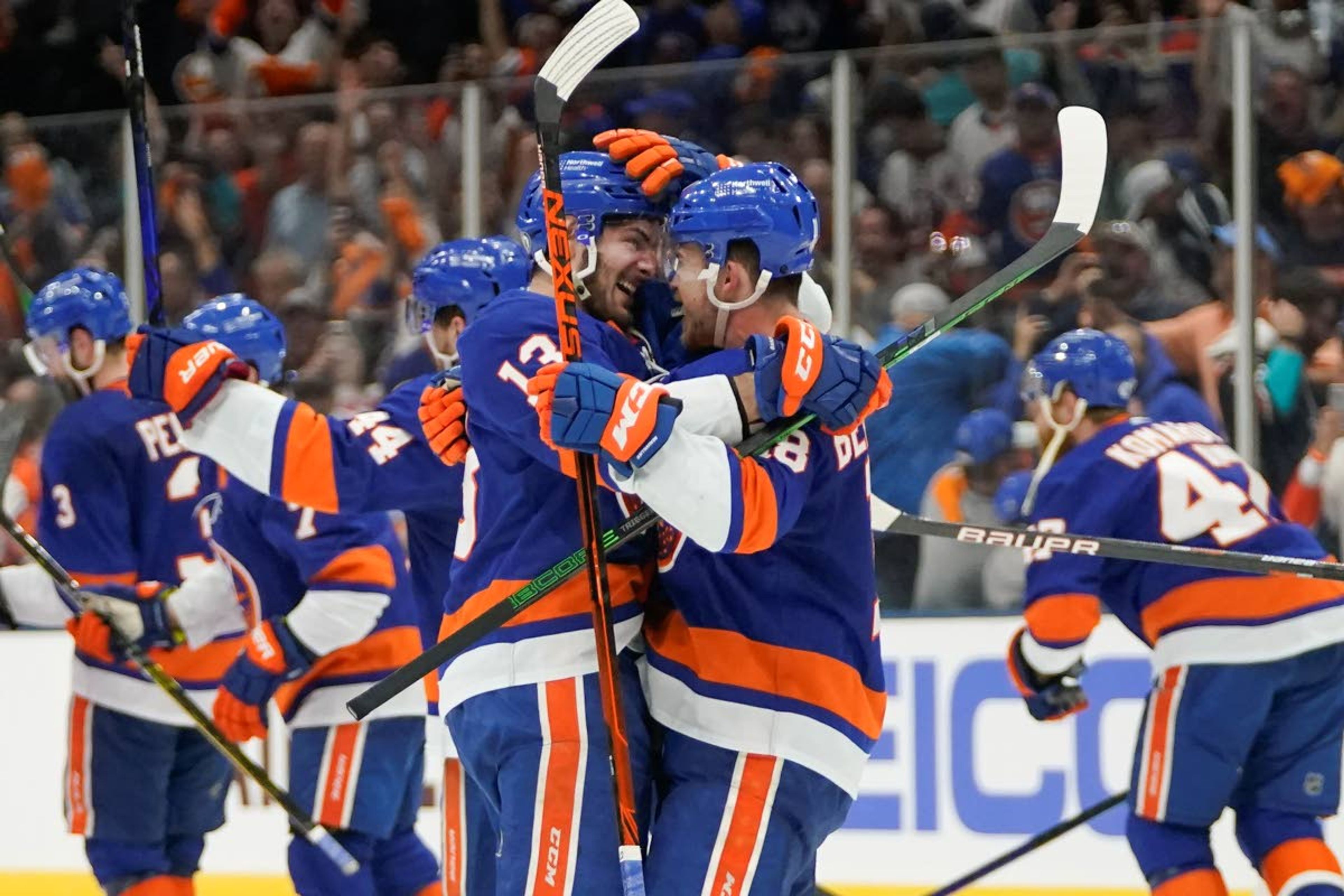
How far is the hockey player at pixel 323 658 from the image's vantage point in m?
4.07

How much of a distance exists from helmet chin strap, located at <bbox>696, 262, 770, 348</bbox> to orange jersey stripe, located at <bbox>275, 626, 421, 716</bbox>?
65.9 inches

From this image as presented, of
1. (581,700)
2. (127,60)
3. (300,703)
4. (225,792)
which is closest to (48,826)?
(225,792)

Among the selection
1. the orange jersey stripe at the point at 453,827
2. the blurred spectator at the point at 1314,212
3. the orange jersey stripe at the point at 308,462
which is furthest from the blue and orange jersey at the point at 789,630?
the blurred spectator at the point at 1314,212

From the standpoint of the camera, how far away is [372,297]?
254 inches

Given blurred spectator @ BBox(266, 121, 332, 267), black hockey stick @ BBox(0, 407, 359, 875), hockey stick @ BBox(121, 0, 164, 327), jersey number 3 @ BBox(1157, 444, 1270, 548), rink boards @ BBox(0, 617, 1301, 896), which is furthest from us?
blurred spectator @ BBox(266, 121, 332, 267)

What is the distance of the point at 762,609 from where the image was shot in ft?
8.72

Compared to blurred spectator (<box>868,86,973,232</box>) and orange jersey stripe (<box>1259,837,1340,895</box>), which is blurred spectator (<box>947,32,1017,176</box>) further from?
orange jersey stripe (<box>1259,837,1340,895</box>)

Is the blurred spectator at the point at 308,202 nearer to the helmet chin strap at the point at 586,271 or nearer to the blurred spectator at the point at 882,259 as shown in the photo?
the blurred spectator at the point at 882,259

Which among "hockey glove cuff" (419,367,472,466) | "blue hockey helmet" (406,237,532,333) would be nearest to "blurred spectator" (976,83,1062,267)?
"blue hockey helmet" (406,237,532,333)

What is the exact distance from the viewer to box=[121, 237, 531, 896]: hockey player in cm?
332

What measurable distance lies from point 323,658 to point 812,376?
1.95 m

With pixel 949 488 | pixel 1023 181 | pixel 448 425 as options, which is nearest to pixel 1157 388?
pixel 949 488

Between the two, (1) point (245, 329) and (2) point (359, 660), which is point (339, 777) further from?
(1) point (245, 329)

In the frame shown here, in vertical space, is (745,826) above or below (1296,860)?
above
